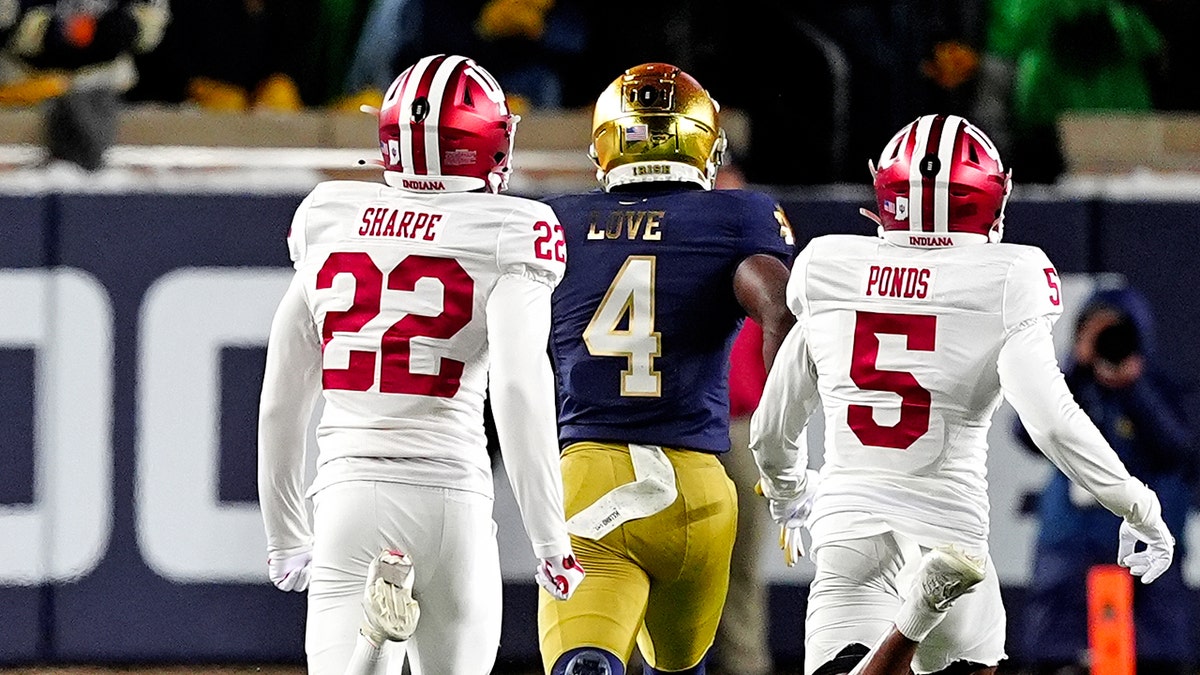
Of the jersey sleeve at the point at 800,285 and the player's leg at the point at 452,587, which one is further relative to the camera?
the jersey sleeve at the point at 800,285

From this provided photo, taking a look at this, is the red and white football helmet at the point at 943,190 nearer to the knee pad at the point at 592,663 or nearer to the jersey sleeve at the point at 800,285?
the jersey sleeve at the point at 800,285

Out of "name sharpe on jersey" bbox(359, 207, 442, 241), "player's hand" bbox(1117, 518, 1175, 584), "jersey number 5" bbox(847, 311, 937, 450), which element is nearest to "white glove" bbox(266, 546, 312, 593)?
"name sharpe on jersey" bbox(359, 207, 442, 241)

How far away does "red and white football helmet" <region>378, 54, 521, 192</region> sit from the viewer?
4.49m

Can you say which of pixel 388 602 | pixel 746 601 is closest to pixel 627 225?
pixel 388 602

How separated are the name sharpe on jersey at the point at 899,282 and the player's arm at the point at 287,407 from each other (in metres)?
1.23

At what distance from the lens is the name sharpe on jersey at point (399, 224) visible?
4367mm

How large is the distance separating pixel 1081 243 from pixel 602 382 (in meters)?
3.17

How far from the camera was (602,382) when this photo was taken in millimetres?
5031

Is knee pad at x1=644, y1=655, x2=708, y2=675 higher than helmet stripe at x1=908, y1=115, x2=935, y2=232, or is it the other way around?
helmet stripe at x1=908, y1=115, x2=935, y2=232

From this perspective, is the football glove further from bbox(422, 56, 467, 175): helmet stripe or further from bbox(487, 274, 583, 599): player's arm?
bbox(422, 56, 467, 175): helmet stripe

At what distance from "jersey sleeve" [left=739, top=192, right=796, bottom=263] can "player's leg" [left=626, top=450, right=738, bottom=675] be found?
0.53 meters

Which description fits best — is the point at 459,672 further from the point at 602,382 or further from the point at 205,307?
the point at 205,307

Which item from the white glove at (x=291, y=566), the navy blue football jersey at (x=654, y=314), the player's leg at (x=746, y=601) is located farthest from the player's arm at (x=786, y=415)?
the player's leg at (x=746, y=601)

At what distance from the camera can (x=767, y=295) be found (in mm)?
4992
